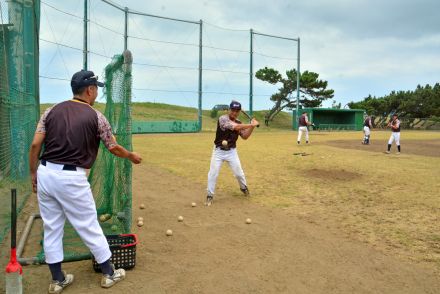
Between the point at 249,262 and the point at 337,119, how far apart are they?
50.9 m

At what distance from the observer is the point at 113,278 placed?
4.10 m

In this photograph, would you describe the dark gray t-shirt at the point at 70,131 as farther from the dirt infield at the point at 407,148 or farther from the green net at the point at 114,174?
the dirt infield at the point at 407,148

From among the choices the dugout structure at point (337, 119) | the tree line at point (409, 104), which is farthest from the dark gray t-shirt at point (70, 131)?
the tree line at point (409, 104)

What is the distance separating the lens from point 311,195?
8.88m

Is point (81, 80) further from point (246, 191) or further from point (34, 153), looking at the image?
point (246, 191)

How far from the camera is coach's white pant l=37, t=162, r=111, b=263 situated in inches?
144

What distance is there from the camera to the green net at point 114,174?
5.03m

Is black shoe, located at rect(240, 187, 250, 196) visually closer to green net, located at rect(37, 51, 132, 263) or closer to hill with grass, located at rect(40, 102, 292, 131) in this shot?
green net, located at rect(37, 51, 132, 263)

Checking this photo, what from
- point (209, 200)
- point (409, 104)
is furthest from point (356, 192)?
point (409, 104)

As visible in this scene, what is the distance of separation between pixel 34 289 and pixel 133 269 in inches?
40.0

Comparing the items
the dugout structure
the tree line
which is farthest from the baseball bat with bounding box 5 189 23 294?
the tree line

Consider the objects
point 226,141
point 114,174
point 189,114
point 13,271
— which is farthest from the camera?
point 189,114

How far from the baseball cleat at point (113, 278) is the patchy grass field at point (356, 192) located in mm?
3347

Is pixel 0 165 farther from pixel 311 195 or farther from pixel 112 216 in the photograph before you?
pixel 311 195
